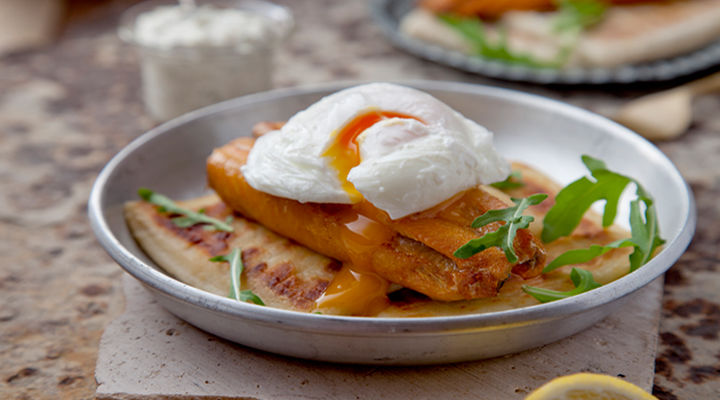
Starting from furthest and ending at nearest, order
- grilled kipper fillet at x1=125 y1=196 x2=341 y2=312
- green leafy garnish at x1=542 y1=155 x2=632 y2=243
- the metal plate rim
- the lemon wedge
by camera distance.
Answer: green leafy garnish at x1=542 y1=155 x2=632 y2=243, grilled kipper fillet at x1=125 y1=196 x2=341 y2=312, the metal plate rim, the lemon wedge

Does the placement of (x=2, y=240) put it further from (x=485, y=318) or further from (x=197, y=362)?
(x=485, y=318)

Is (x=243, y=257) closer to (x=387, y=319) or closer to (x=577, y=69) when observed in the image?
(x=387, y=319)

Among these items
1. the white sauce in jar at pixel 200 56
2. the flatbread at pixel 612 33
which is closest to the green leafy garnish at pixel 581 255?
the white sauce in jar at pixel 200 56

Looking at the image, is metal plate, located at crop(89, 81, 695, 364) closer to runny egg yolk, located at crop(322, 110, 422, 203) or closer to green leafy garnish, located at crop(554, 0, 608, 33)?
runny egg yolk, located at crop(322, 110, 422, 203)

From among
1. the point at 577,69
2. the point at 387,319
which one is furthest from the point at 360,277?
the point at 577,69

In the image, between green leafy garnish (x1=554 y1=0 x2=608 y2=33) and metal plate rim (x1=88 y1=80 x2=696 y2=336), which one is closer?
metal plate rim (x1=88 y1=80 x2=696 y2=336)

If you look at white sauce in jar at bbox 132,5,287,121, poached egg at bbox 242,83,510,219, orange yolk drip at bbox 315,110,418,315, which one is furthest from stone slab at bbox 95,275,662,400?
white sauce in jar at bbox 132,5,287,121

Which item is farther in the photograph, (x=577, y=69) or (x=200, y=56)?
(x=577, y=69)
